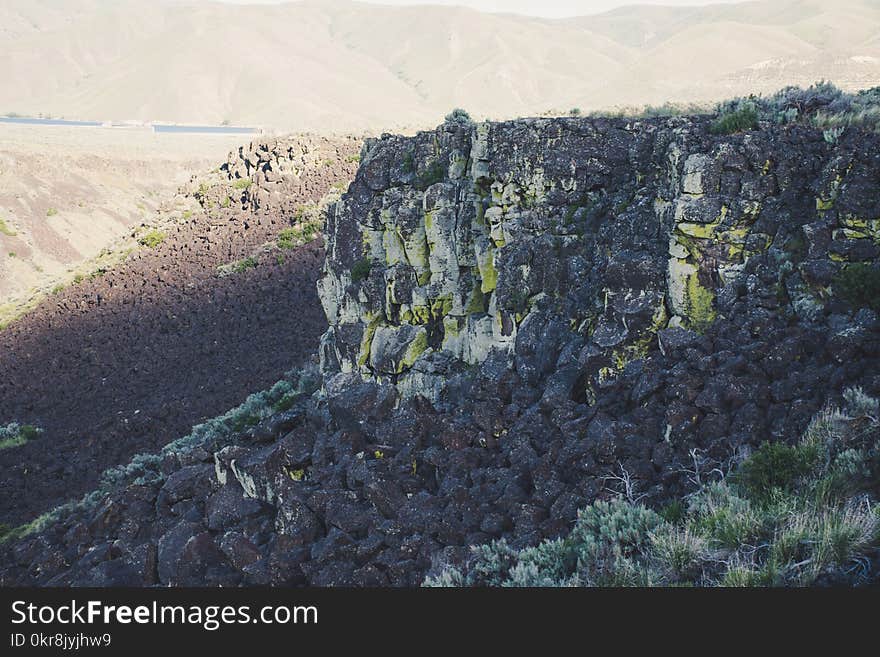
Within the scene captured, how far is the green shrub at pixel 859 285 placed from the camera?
8.45m

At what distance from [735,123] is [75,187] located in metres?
65.8

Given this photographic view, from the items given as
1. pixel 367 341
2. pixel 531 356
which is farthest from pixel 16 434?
pixel 531 356

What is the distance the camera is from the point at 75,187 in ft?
211

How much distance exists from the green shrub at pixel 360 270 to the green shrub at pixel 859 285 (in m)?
10.4

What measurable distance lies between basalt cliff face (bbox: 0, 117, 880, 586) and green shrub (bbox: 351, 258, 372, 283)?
0.61 ft

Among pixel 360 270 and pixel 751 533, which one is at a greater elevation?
pixel 360 270

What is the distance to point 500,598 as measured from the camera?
573 cm

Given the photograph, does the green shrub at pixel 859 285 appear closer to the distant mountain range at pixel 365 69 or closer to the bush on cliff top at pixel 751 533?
the bush on cliff top at pixel 751 533

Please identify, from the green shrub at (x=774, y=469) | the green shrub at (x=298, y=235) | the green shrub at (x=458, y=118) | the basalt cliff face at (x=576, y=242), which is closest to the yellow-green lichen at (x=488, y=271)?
the basalt cliff face at (x=576, y=242)

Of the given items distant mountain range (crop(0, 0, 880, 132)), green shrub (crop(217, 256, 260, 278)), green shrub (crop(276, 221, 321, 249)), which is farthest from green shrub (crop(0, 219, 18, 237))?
distant mountain range (crop(0, 0, 880, 132))

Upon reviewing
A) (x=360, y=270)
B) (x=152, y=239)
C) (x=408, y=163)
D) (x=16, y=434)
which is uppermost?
(x=408, y=163)

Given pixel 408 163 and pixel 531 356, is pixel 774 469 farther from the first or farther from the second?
pixel 408 163

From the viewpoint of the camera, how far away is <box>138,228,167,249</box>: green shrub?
39812mm

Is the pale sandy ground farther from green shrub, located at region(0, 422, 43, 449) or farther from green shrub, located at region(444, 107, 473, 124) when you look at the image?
green shrub, located at region(444, 107, 473, 124)
